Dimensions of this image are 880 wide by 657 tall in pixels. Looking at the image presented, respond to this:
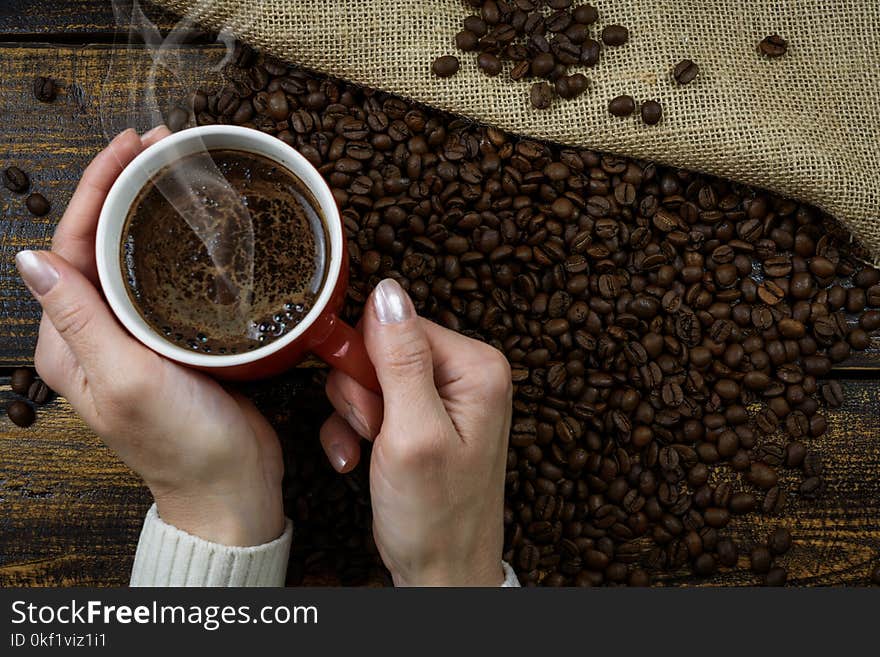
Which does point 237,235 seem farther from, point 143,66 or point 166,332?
point 143,66

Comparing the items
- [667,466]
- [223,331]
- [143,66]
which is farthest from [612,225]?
[143,66]

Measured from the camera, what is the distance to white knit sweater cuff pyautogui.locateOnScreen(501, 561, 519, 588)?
119cm

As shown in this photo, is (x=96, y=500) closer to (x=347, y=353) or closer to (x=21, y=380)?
(x=21, y=380)

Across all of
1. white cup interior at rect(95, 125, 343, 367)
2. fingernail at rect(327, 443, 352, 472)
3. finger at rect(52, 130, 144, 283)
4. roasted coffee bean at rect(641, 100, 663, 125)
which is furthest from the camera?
roasted coffee bean at rect(641, 100, 663, 125)

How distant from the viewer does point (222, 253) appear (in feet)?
3.29

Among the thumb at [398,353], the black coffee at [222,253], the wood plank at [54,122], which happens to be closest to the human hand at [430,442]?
the thumb at [398,353]

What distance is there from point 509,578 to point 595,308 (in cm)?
43

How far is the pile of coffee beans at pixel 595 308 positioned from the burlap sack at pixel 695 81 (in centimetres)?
4

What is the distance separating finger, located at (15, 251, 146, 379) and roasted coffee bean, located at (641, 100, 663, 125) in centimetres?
83

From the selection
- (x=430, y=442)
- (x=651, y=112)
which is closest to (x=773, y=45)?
(x=651, y=112)

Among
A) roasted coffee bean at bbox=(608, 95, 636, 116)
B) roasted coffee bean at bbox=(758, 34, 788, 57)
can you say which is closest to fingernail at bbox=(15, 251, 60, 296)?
roasted coffee bean at bbox=(608, 95, 636, 116)

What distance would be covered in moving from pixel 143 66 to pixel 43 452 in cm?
64

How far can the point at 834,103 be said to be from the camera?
1.37 meters

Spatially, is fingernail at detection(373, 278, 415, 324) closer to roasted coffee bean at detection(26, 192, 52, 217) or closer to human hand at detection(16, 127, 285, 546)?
human hand at detection(16, 127, 285, 546)
